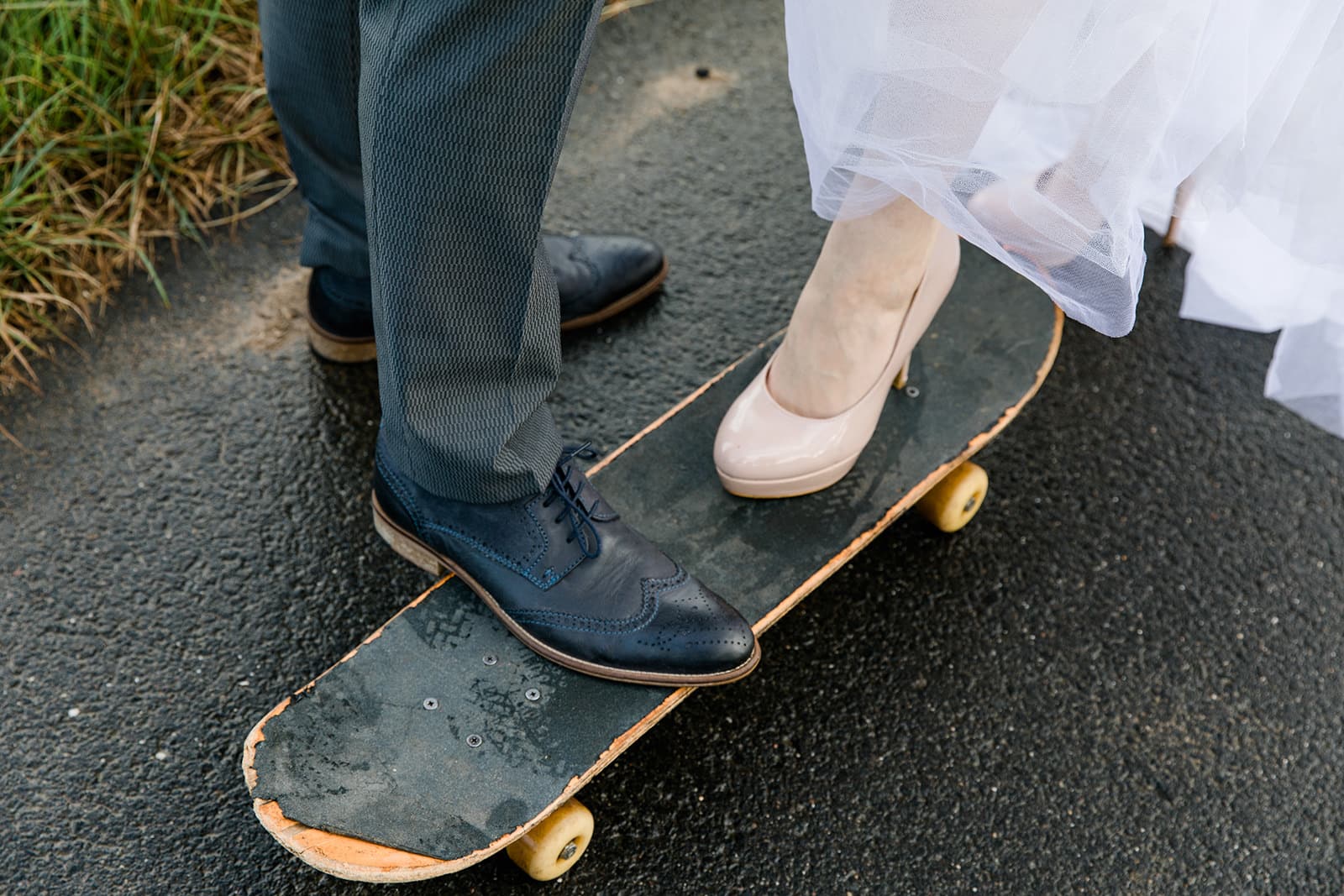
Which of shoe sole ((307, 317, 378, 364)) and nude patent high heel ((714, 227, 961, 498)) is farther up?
nude patent high heel ((714, 227, 961, 498))

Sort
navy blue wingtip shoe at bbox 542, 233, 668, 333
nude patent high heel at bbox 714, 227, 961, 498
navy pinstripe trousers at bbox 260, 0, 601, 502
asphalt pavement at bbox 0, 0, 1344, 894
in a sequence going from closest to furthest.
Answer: navy pinstripe trousers at bbox 260, 0, 601, 502, asphalt pavement at bbox 0, 0, 1344, 894, nude patent high heel at bbox 714, 227, 961, 498, navy blue wingtip shoe at bbox 542, 233, 668, 333

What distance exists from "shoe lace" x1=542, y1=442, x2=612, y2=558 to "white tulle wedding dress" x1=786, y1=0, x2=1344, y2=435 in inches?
16.8

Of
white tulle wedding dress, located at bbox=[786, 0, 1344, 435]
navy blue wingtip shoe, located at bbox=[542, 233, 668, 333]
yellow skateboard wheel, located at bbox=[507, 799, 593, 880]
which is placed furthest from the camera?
navy blue wingtip shoe, located at bbox=[542, 233, 668, 333]

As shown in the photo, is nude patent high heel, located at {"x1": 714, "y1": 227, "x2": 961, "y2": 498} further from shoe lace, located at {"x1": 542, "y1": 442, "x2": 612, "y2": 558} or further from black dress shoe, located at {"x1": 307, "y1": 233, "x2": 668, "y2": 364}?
black dress shoe, located at {"x1": 307, "y1": 233, "x2": 668, "y2": 364}

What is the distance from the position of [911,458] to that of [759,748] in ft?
1.44

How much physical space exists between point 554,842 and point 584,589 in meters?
0.27

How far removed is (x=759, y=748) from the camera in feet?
4.49

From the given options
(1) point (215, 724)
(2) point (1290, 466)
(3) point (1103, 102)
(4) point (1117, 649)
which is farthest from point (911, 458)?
(1) point (215, 724)

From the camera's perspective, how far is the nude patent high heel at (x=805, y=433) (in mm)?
1404

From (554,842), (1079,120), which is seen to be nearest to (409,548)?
(554,842)

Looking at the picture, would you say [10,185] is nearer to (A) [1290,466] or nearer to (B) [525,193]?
(B) [525,193]

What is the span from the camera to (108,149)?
6.43 ft

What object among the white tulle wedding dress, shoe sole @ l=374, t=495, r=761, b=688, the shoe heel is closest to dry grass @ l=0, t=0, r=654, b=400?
the shoe heel

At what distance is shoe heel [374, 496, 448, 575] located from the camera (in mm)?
1328
